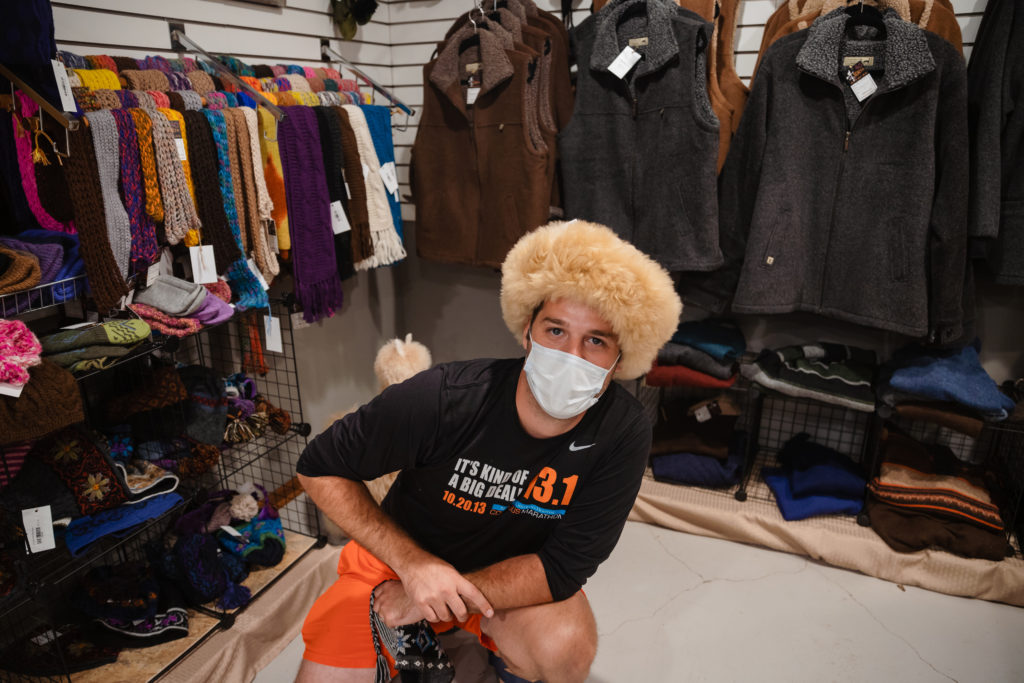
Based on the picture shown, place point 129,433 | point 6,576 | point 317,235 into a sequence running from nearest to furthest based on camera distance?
point 6,576, point 129,433, point 317,235

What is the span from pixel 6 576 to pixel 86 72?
49.8 inches

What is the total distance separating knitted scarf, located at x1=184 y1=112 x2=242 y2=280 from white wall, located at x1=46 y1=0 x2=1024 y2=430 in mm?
460

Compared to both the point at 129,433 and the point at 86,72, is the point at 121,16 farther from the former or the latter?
the point at 129,433

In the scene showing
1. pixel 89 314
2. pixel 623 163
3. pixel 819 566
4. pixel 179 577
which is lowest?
pixel 819 566

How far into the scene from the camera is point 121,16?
194 centimetres

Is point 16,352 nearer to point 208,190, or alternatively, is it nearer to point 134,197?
point 134,197

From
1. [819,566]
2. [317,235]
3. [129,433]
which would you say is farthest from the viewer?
[819,566]

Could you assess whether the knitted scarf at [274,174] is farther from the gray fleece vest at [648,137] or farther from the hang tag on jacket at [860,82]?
the hang tag on jacket at [860,82]

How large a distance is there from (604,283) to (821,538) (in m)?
1.70

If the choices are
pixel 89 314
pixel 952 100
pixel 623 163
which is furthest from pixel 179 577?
pixel 952 100

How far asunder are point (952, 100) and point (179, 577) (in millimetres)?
2842

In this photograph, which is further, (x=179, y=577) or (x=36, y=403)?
(x=179, y=577)

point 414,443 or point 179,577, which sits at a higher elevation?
point 414,443

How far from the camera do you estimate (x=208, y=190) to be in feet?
5.99
